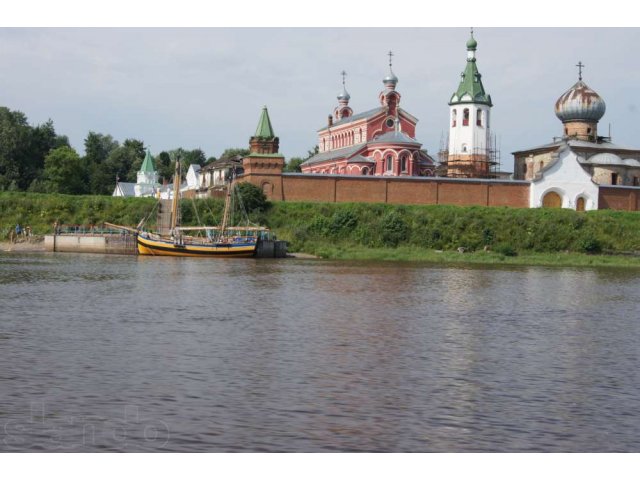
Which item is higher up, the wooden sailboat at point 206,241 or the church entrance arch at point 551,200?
the church entrance arch at point 551,200

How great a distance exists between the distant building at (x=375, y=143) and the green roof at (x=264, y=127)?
8.82 meters

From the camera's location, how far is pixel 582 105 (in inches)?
2616

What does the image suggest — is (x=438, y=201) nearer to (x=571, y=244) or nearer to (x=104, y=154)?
(x=571, y=244)

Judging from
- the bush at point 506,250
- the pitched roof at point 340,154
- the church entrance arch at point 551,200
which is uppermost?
the pitched roof at point 340,154

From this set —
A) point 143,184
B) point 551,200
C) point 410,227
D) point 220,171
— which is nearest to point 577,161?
point 551,200

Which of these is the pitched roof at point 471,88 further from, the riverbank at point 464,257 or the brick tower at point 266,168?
the riverbank at point 464,257

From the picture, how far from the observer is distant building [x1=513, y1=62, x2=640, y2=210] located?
193ft

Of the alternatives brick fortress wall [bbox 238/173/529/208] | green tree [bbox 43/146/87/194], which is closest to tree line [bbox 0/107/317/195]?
green tree [bbox 43/146/87/194]

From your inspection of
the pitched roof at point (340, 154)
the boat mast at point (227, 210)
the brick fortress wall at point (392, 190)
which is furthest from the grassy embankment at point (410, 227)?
the pitched roof at point (340, 154)

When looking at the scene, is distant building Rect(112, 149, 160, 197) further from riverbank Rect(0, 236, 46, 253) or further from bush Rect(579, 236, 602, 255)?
bush Rect(579, 236, 602, 255)

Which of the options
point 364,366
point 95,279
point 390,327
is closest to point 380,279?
point 95,279

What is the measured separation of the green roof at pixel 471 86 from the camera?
6544 centimetres

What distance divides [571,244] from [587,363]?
3867 centimetres

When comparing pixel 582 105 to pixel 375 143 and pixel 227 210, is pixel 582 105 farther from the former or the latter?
pixel 227 210
